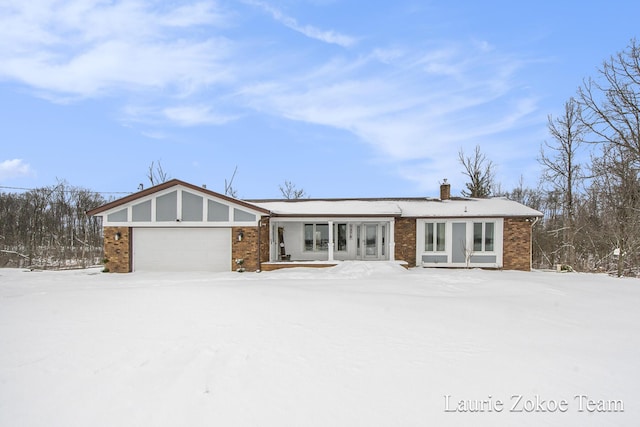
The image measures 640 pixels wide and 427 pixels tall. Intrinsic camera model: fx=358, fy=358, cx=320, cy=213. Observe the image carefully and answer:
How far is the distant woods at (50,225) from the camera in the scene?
26.1 meters

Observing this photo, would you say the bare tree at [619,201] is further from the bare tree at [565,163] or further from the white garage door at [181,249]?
the white garage door at [181,249]

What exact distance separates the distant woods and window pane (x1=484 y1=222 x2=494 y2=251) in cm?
2553

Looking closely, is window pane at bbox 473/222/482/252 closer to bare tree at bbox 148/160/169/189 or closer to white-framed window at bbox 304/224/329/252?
white-framed window at bbox 304/224/329/252

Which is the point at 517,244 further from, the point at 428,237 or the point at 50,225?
the point at 50,225

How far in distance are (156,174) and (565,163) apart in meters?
33.8

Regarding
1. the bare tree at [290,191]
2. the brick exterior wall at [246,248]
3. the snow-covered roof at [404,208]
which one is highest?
the bare tree at [290,191]

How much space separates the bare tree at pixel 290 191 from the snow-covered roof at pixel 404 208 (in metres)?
19.0

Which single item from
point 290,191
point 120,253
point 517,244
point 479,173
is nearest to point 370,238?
point 517,244

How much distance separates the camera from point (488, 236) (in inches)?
658

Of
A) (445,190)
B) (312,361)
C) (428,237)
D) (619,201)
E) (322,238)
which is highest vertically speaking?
(445,190)

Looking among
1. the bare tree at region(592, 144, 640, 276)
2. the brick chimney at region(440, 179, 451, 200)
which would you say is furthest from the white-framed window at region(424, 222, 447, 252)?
the bare tree at region(592, 144, 640, 276)

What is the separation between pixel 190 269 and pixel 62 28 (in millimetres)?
10831

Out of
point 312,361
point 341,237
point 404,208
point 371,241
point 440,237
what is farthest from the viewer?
point 341,237

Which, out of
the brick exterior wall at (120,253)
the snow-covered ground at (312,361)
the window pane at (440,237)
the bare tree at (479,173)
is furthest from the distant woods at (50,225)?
the bare tree at (479,173)
